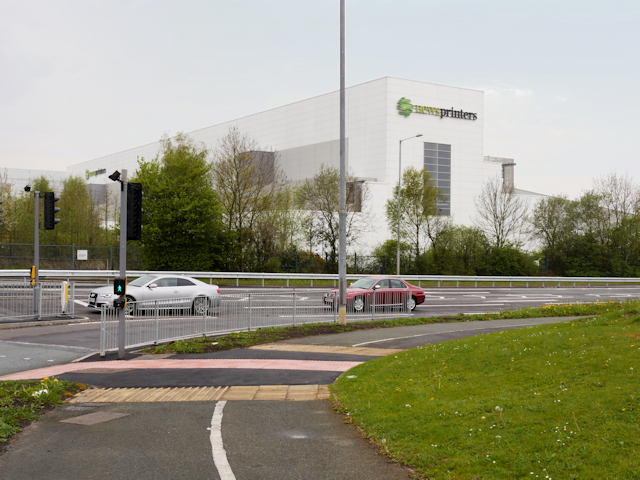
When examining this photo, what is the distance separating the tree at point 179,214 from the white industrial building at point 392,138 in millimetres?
20776

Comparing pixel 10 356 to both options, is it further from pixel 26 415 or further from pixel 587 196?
pixel 587 196

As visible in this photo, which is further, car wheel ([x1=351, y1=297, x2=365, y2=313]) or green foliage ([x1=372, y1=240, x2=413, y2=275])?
green foliage ([x1=372, y1=240, x2=413, y2=275])

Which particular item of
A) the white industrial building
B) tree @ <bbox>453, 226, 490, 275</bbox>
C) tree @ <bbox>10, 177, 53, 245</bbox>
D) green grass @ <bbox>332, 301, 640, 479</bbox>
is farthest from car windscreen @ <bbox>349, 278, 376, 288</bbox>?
the white industrial building

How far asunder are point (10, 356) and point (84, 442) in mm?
Answer: 7712

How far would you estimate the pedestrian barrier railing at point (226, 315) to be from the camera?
14.7 m

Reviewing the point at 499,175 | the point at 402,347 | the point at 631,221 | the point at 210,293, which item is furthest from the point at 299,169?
the point at 402,347

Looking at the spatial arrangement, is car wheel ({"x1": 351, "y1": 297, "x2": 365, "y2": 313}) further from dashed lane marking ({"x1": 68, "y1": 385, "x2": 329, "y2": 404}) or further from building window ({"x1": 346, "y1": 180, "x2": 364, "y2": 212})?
building window ({"x1": 346, "y1": 180, "x2": 364, "y2": 212})

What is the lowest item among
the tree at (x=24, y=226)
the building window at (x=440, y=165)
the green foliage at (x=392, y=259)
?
the green foliage at (x=392, y=259)

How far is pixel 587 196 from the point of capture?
182ft

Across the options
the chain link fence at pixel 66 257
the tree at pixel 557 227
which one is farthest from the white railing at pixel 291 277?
the tree at pixel 557 227

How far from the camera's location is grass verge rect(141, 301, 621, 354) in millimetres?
14258

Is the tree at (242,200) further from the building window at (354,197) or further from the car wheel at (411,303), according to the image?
the car wheel at (411,303)

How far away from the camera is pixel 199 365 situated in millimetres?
12070

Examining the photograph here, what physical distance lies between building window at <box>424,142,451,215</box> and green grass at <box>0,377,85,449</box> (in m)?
57.7
